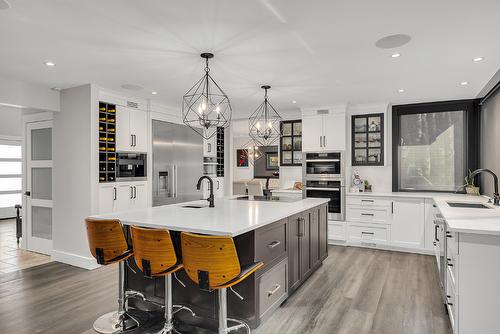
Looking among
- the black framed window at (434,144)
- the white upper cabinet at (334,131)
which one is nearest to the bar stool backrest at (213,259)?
the white upper cabinet at (334,131)

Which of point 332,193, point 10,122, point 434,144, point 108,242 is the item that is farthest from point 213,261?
point 10,122

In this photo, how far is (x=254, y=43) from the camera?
9.52ft

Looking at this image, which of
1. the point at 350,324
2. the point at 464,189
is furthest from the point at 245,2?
the point at 464,189

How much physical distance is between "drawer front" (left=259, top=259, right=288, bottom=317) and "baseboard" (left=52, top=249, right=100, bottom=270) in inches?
108

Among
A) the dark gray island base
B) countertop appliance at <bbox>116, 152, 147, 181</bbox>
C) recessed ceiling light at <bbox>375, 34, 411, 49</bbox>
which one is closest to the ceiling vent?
countertop appliance at <bbox>116, 152, 147, 181</bbox>

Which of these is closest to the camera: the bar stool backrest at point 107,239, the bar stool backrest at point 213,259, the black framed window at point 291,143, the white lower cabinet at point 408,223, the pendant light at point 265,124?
the bar stool backrest at point 213,259

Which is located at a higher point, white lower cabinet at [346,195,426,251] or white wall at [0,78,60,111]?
white wall at [0,78,60,111]

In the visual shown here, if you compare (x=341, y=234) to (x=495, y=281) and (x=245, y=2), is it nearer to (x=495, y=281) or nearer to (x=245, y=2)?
(x=495, y=281)

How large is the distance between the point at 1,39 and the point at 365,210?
5313mm

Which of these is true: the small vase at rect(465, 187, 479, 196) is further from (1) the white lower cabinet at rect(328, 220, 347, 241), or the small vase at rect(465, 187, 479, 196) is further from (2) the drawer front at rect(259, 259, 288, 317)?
(2) the drawer front at rect(259, 259, 288, 317)

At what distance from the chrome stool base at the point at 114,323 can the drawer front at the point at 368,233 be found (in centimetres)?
397

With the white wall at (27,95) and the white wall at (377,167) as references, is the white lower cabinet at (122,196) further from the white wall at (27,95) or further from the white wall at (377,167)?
the white wall at (377,167)

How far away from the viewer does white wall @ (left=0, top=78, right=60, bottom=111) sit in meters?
4.05

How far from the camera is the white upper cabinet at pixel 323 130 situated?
5637mm
